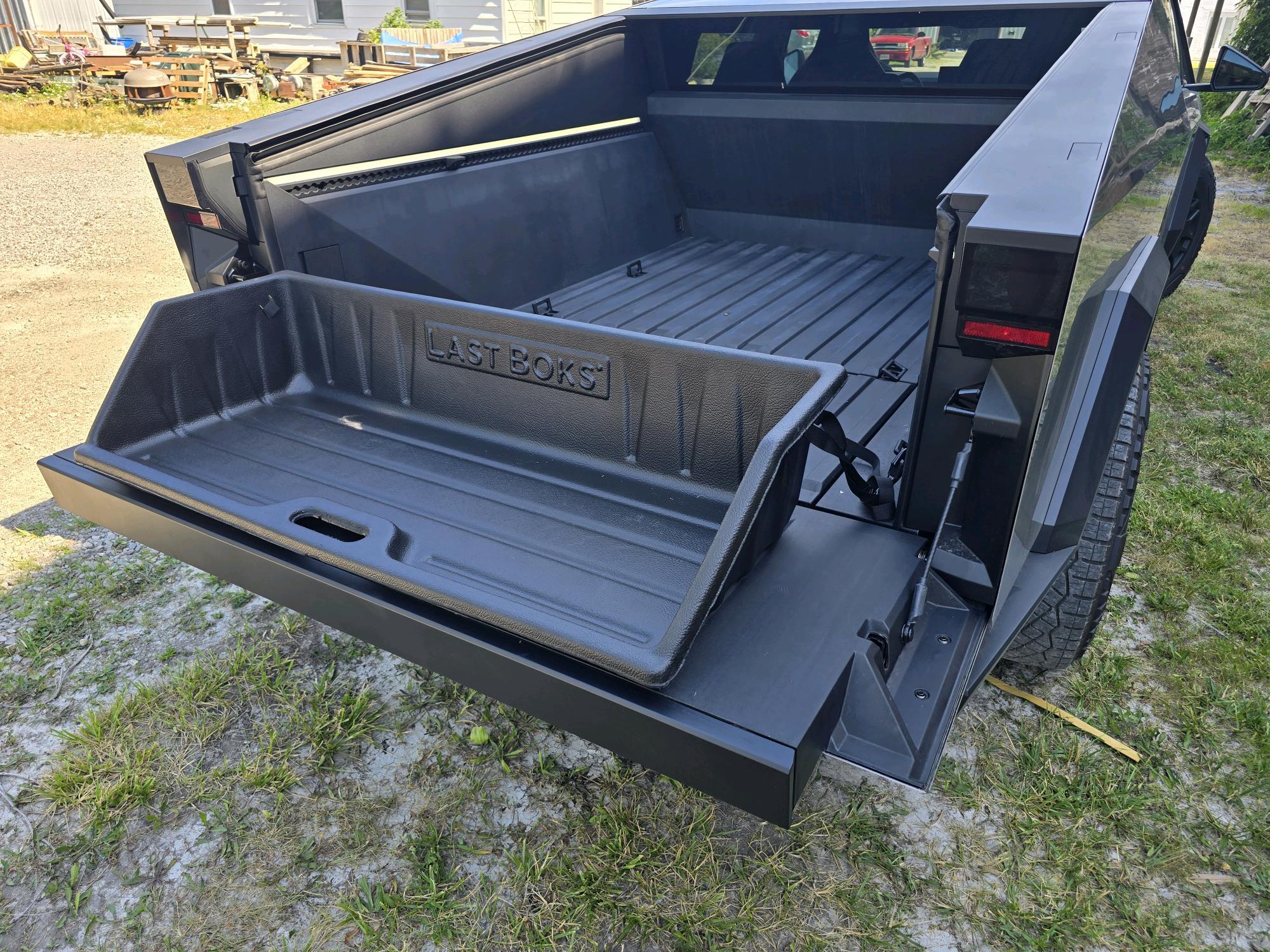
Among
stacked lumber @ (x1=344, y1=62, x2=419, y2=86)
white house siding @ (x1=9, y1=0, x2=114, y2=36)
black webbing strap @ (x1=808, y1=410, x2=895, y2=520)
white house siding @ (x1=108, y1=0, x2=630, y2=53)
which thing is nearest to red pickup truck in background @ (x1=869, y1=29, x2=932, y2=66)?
black webbing strap @ (x1=808, y1=410, x2=895, y2=520)

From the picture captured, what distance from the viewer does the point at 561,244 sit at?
3.34 metres

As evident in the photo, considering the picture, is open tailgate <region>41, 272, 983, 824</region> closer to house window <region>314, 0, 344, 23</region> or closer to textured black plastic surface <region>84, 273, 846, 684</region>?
textured black plastic surface <region>84, 273, 846, 684</region>

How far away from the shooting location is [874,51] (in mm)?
3430

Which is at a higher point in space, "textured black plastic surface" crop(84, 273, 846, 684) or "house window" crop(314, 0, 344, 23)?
"house window" crop(314, 0, 344, 23)

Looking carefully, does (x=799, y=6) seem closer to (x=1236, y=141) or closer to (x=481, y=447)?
(x=481, y=447)

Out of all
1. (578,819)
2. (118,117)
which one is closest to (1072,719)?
(578,819)

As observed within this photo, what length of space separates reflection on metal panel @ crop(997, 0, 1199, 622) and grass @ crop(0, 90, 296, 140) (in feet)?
38.6

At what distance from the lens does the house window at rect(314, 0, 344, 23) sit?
16344 millimetres

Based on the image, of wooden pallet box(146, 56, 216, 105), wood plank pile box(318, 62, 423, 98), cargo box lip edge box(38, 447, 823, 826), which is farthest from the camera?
wooden pallet box(146, 56, 216, 105)

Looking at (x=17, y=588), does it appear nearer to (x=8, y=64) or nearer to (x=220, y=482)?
(x=220, y=482)

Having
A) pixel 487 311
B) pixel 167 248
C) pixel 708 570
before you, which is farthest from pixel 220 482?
pixel 167 248

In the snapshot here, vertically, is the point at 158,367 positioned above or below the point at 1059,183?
below

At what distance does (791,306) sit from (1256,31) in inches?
424

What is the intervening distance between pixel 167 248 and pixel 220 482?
6032 millimetres
